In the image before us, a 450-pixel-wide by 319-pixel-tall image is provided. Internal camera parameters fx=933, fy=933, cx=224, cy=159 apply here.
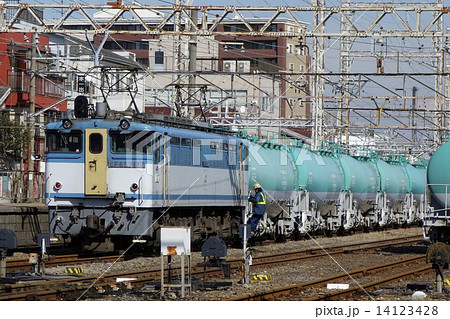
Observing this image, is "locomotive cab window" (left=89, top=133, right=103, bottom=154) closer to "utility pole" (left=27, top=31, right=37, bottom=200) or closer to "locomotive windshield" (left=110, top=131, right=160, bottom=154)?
"locomotive windshield" (left=110, top=131, right=160, bottom=154)

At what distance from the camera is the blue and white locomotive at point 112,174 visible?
22.9 m

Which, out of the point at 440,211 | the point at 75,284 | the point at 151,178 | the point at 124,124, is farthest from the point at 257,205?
the point at 75,284

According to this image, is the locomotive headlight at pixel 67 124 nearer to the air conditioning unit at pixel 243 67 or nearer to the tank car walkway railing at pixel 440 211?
the tank car walkway railing at pixel 440 211

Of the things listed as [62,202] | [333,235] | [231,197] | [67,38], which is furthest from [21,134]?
[62,202]

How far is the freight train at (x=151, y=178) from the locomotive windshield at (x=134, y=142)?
25mm

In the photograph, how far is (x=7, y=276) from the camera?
59.3 ft

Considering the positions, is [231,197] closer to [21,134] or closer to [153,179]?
[153,179]

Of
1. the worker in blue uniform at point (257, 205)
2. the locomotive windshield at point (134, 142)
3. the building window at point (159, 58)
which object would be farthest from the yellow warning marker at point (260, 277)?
the building window at point (159, 58)

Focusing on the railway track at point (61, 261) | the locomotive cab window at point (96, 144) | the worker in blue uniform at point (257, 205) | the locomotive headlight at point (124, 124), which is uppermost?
the locomotive headlight at point (124, 124)

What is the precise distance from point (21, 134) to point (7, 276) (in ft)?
96.9

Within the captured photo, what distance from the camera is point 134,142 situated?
23000mm

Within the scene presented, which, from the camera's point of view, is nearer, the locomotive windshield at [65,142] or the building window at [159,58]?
the locomotive windshield at [65,142]

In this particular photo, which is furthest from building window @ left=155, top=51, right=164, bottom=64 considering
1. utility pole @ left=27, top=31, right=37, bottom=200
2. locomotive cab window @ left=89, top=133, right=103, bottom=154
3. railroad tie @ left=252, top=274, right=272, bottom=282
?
railroad tie @ left=252, top=274, right=272, bottom=282

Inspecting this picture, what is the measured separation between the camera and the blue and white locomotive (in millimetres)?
22906
